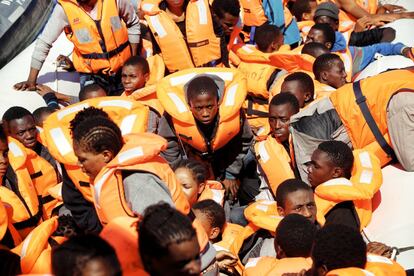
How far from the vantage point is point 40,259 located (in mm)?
3287

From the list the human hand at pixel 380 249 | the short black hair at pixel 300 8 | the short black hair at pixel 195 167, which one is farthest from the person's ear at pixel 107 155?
the short black hair at pixel 300 8

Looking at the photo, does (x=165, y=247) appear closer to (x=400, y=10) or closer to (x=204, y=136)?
(x=204, y=136)

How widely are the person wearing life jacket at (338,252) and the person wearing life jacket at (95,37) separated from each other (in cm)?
302

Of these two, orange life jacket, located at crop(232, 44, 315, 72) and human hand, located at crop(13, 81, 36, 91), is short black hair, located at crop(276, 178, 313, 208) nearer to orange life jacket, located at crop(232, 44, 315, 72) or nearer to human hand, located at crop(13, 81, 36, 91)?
orange life jacket, located at crop(232, 44, 315, 72)

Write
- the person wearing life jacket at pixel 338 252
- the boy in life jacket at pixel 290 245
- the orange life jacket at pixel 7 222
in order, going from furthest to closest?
the orange life jacket at pixel 7 222 < the boy in life jacket at pixel 290 245 < the person wearing life jacket at pixel 338 252

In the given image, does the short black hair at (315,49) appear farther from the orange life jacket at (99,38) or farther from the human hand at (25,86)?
the human hand at (25,86)

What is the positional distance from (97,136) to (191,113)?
139cm

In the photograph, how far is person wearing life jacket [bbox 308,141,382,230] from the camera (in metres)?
3.68

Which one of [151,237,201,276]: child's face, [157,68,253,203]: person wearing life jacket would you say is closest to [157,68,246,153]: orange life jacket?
[157,68,253,203]: person wearing life jacket

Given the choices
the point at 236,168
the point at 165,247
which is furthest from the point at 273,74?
the point at 165,247

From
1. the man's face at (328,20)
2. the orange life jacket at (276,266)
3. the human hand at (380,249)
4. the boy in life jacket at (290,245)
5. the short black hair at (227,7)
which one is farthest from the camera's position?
the man's face at (328,20)

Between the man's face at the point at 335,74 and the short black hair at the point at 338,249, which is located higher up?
the man's face at the point at 335,74

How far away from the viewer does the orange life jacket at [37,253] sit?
128 inches

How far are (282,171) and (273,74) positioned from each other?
1238 millimetres
